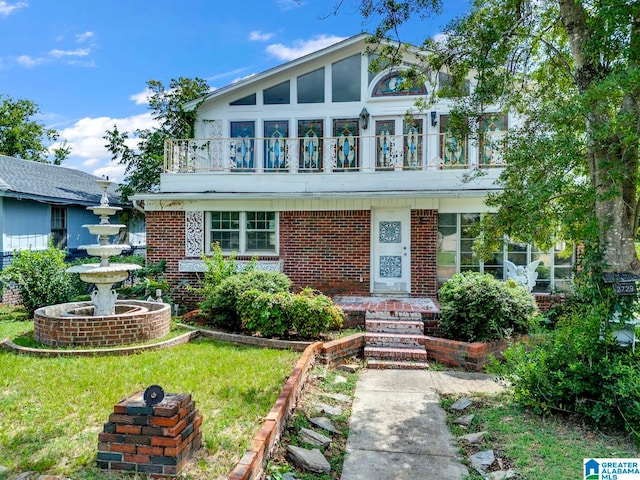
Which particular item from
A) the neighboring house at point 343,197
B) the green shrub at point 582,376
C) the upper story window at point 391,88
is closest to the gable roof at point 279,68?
the neighboring house at point 343,197

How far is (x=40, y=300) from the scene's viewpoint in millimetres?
9758

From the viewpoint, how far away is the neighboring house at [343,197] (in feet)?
34.1

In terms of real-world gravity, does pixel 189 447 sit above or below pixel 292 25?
below

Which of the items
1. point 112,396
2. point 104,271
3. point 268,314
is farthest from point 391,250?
point 112,396

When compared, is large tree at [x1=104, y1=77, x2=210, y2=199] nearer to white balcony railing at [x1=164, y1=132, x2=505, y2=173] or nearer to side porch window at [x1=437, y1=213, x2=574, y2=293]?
white balcony railing at [x1=164, y1=132, x2=505, y2=173]

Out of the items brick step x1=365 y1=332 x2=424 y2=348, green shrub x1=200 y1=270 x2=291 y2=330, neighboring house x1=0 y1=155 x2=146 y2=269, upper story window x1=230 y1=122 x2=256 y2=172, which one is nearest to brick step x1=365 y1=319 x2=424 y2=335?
brick step x1=365 y1=332 x2=424 y2=348

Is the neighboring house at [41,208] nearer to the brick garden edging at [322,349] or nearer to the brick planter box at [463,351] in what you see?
the brick garden edging at [322,349]

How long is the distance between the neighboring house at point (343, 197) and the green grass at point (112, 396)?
162 inches

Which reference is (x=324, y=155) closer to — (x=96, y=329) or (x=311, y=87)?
(x=311, y=87)

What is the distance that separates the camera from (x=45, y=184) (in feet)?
49.8

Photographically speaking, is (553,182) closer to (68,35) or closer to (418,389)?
(418,389)

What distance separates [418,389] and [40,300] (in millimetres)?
8831

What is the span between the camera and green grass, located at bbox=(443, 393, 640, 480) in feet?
11.9

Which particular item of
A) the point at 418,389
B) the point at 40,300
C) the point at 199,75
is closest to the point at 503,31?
the point at 418,389
